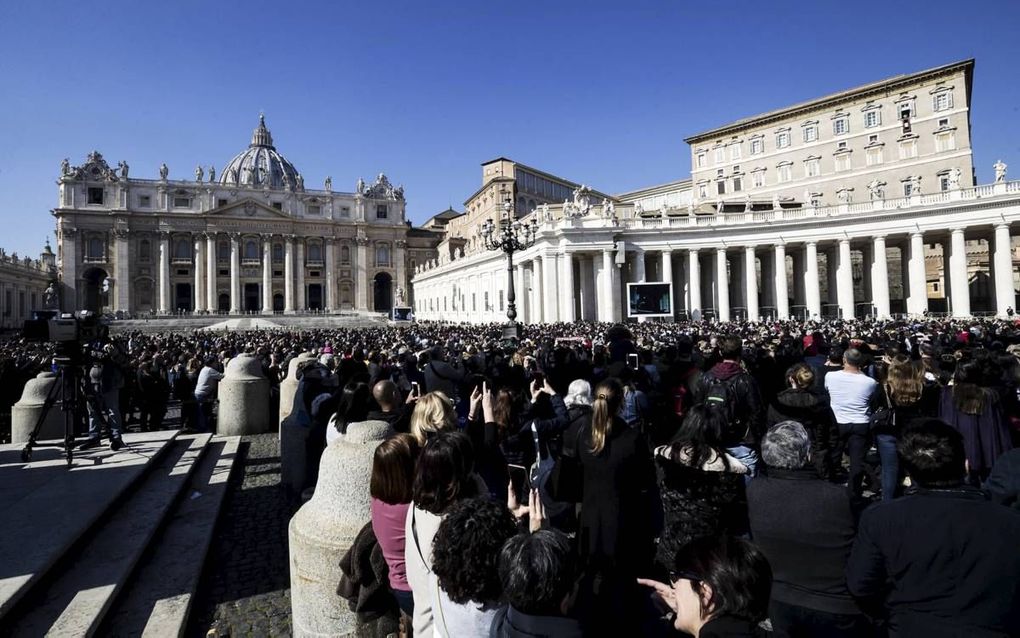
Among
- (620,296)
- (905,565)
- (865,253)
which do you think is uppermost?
(865,253)

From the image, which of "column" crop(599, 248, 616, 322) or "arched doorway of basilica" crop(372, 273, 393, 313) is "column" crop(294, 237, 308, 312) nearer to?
"arched doorway of basilica" crop(372, 273, 393, 313)

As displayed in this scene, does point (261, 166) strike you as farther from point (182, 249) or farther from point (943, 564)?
point (943, 564)

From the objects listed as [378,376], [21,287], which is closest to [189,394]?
[378,376]

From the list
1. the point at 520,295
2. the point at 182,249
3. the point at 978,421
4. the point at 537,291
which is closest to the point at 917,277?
the point at 537,291

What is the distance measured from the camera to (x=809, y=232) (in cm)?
3512

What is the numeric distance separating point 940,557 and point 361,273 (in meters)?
77.9

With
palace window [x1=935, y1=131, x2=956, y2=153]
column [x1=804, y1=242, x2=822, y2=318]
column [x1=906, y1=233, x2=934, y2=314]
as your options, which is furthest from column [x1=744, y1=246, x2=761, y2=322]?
palace window [x1=935, y1=131, x2=956, y2=153]

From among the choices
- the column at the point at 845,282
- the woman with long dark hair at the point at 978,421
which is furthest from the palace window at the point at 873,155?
the woman with long dark hair at the point at 978,421

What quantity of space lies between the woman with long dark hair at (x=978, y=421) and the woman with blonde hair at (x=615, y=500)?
3133mm

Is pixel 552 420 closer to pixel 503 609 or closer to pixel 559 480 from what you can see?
pixel 559 480

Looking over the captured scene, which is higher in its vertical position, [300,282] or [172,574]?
[300,282]

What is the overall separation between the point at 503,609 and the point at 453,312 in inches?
1995

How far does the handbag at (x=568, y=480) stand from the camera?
3.33m

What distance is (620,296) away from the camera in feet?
117
